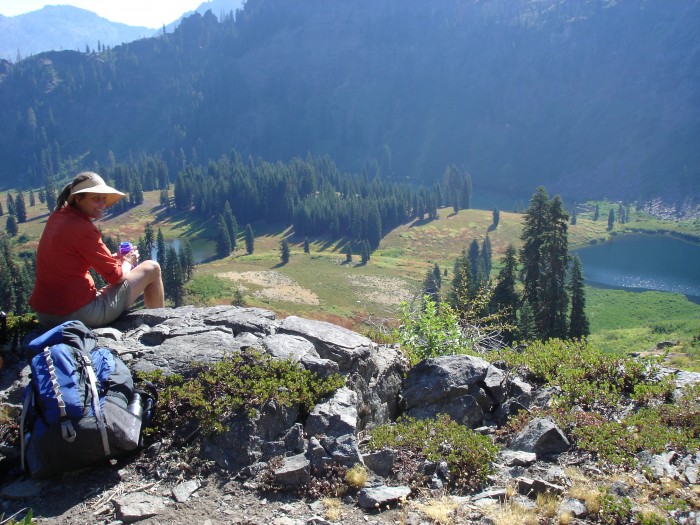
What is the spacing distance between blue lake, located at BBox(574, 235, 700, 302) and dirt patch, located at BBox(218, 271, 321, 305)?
61395 millimetres

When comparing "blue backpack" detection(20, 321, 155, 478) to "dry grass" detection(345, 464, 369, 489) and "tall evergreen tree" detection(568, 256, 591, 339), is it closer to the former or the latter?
"dry grass" detection(345, 464, 369, 489)

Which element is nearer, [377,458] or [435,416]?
[377,458]

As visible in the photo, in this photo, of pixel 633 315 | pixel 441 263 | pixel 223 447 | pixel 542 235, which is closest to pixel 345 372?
pixel 223 447

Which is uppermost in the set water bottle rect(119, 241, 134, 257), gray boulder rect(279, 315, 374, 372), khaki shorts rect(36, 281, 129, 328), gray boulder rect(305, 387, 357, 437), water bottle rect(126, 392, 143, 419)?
water bottle rect(119, 241, 134, 257)

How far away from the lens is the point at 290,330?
887 centimetres

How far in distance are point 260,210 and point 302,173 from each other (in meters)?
21.9

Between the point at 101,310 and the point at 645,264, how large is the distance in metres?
133

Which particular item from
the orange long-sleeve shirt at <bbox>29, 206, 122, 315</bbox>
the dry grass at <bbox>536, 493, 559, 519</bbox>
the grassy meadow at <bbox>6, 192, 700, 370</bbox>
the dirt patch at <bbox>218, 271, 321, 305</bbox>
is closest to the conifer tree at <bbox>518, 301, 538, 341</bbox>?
the grassy meadow at <bbox>6, 192, 700, 370</bbox>

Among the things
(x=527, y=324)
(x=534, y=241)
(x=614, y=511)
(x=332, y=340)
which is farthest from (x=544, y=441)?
(x=534, y=241)

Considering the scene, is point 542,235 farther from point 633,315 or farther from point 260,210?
point 260,210

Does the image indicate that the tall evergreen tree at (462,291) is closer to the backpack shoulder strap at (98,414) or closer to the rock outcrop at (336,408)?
the rock outcrop at (336,408)

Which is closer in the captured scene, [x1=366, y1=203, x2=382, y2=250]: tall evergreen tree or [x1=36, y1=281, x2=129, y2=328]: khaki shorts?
[x1=36, y1=281, x2=129, y2=328]: khaki shorts

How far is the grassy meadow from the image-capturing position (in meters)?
67.0

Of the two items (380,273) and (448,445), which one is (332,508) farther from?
(380,273)
